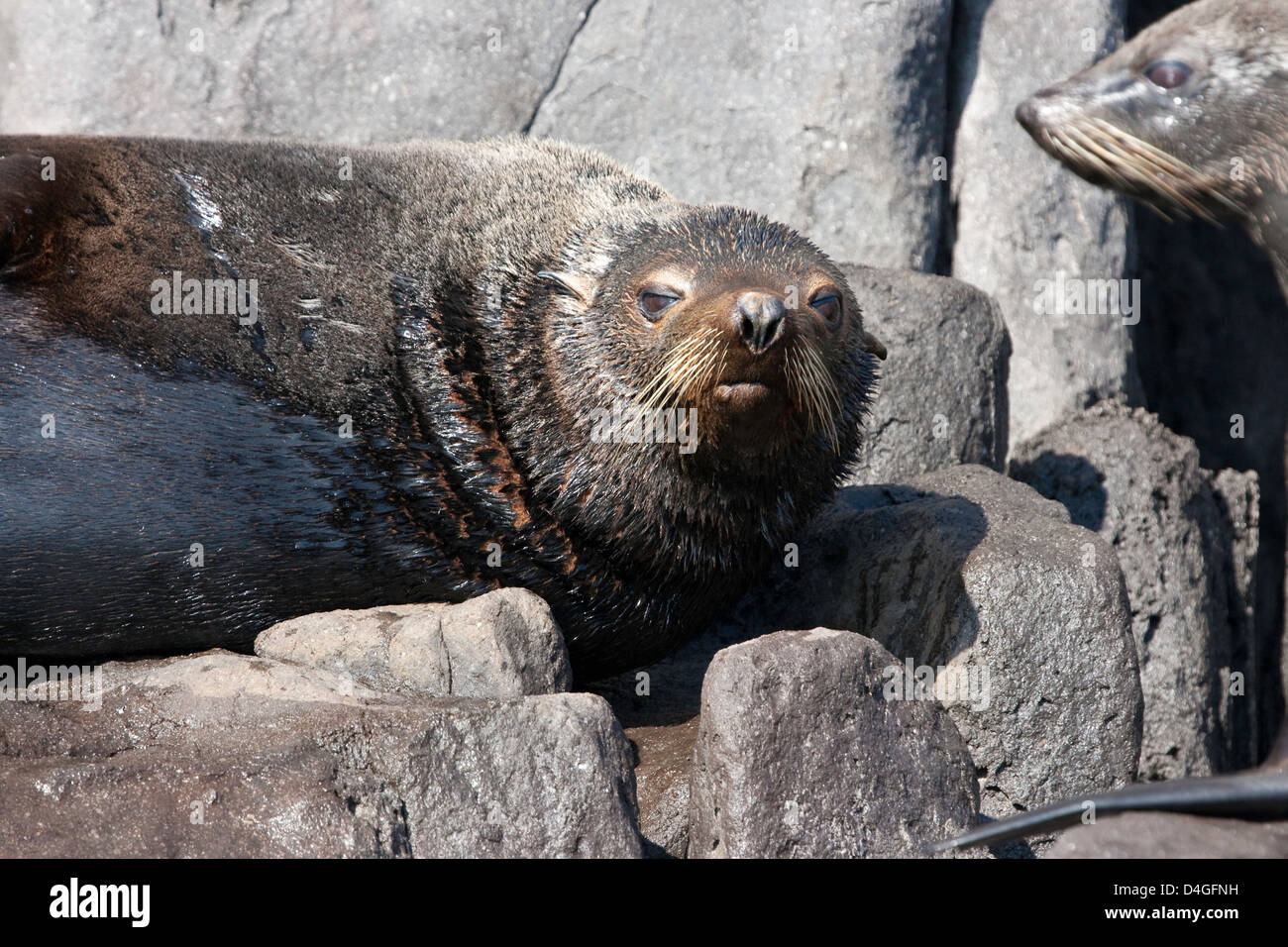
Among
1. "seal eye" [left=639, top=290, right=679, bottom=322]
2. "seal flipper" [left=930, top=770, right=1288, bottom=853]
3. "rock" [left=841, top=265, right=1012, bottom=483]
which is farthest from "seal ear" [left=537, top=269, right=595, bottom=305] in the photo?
"seal flipper" [left=930, top=770, right=1288, bottom=853]

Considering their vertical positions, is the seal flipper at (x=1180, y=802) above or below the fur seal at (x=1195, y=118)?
below

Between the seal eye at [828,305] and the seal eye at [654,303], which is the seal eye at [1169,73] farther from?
the seal eye at [654,303]

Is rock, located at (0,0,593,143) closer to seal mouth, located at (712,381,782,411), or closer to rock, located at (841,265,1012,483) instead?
rock, located at (841,265,1012,483)

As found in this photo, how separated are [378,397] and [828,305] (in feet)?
6.37

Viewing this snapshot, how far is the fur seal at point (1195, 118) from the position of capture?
5.55 meters

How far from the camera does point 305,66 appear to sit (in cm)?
940

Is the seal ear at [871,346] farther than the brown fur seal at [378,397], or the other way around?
the seal ear at [871,346]

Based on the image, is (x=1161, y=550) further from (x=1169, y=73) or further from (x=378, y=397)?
(x=378, y=397)

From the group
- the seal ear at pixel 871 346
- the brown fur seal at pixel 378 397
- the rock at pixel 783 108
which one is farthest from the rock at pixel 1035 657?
the rock at pixel 783 108

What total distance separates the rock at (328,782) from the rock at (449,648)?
36 centimetres

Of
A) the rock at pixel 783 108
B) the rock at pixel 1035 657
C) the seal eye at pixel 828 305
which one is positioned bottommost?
the rock at pixel 1035 657

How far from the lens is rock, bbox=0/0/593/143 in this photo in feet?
30.7

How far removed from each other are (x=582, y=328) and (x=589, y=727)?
199 cm

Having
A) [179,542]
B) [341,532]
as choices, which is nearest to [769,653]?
[341,532]
